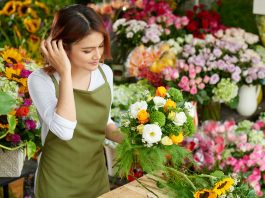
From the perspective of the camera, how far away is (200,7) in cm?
467

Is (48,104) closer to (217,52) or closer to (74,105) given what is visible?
(74,105)

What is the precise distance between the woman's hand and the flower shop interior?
243 mm

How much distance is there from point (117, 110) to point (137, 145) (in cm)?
198

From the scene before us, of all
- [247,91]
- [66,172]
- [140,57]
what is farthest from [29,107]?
[247,91]

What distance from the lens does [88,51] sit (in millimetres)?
1956

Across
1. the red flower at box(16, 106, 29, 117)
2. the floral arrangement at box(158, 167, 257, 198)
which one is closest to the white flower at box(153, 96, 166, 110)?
the floral arrangement at box(158, 167, 257, 198)

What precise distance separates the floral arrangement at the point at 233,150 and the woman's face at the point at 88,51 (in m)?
1.35

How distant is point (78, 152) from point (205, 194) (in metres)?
0.68

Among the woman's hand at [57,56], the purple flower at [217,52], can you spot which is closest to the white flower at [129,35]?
the purple flower at [217,52]

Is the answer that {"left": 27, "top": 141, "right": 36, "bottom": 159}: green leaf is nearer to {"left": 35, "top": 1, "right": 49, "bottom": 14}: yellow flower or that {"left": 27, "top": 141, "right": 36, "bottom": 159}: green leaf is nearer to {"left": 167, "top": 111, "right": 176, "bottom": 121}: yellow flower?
{"left": 167, "top": 111, "right": 176, "bottom": 121}: yellow flower

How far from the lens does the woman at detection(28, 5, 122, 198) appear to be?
1.89m

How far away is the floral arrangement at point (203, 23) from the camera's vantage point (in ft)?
14.3

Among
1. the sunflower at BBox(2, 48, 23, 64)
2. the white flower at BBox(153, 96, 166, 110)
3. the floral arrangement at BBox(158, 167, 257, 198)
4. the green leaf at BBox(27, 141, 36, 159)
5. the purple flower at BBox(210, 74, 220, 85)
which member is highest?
the sunflower at BBox(2, 48, 23, 64)

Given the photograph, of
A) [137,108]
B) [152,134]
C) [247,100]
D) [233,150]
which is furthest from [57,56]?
[247,100]
